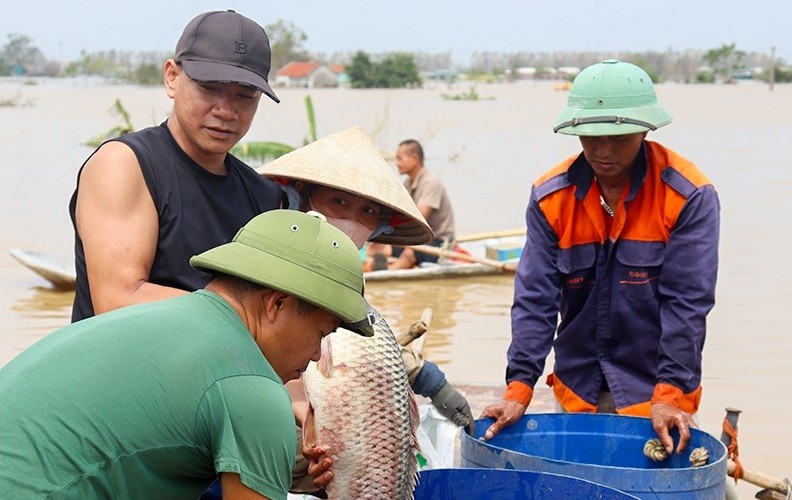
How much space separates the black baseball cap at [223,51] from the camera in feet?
Answer: 9.92

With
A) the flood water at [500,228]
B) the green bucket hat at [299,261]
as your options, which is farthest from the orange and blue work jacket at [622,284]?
the flood water at [500,228]

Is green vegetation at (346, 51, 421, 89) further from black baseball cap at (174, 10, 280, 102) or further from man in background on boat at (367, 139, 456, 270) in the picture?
black baseball cap at (174, 10, 280, 102)

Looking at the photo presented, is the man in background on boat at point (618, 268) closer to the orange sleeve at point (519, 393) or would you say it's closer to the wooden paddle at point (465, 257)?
the orange sleeve at point (519, 393)

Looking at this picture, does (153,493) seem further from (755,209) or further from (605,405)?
(755,209)

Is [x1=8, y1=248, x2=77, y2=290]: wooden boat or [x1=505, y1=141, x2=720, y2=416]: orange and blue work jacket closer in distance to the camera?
[x1=505, y1=141, x2=720, y2=416]: orange and blue work jacket

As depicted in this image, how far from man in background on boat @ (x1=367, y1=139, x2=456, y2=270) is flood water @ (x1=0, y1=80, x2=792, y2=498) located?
284 mm

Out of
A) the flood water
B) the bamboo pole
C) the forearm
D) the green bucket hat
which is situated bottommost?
the flood water

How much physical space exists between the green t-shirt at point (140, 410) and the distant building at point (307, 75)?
257ft

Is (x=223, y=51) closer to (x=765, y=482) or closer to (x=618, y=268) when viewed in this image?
(x=618, y=268)

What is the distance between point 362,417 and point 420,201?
25.3 ft

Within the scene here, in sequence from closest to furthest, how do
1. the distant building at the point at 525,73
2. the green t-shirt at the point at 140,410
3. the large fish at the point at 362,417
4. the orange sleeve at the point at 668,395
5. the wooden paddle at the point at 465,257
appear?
1. the green t-shirt at the point at 140,410
2. the large fish at the point at 362,417
3. the orange sleeve at the point at 668,395
4. the wooden paddle at the point at 465,257
5. the distant building at the point at 525,73

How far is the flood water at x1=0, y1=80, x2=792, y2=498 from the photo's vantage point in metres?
8.58

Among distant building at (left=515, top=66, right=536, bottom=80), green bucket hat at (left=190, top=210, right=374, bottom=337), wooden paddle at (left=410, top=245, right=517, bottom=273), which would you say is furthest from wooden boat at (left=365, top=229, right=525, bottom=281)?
distant building at (left=515, top=66, right=536, bottom=80)

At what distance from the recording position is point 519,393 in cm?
382
